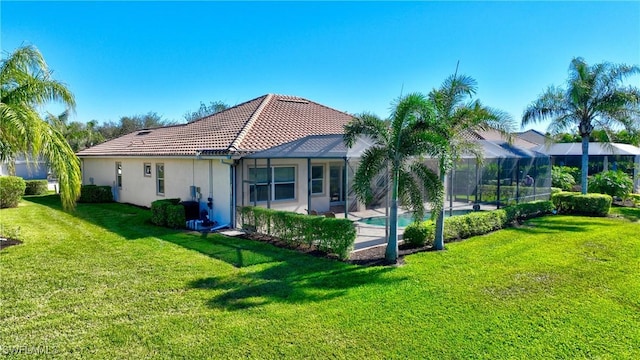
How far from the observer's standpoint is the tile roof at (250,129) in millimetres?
14719

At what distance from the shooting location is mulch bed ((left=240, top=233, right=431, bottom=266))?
9703 mm

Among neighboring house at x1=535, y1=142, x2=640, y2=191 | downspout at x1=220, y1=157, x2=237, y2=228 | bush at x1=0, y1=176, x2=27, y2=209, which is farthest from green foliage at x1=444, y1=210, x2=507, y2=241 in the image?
bush at x1=0, y1=176, x2=27, y2=209

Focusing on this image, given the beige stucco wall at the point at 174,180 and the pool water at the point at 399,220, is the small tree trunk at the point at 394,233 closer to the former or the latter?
the pool water at the point at 399,220

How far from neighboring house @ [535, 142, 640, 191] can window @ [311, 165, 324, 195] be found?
20076mm

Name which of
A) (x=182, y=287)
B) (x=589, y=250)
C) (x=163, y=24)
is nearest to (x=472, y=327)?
(x=182, y=287)

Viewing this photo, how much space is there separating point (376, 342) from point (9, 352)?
482cm

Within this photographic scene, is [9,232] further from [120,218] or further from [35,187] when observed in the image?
[35,187]

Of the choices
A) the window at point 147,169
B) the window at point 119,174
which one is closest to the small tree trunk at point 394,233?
the window at point 147,169

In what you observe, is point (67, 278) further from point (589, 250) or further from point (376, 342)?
point (589, 250)

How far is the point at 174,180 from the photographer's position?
1683cm

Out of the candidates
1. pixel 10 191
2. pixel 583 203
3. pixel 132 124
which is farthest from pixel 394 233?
pixel 132 124

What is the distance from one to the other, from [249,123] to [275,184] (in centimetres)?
299

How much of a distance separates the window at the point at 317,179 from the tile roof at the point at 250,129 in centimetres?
163

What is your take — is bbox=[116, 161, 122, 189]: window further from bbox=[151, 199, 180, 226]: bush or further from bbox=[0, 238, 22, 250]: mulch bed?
bbox=[0, 238, 22, 250]: mulch bed
